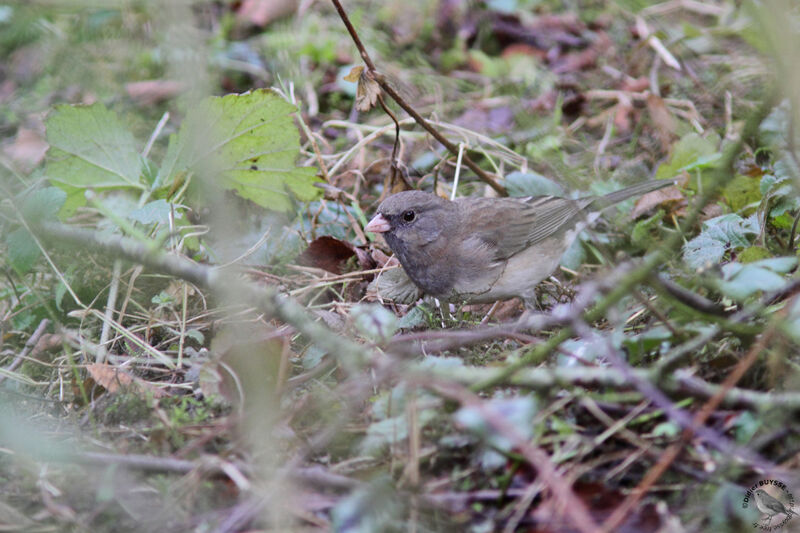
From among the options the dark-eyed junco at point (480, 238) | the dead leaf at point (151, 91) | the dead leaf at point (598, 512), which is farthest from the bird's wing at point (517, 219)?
the dead leaf at point (151, 91)

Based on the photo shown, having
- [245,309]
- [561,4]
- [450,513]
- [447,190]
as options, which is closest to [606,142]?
[447,190]

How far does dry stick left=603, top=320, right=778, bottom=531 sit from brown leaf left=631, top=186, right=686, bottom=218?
1798mm

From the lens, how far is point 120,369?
2.63 metres

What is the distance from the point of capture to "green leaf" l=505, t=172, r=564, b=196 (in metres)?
3.97

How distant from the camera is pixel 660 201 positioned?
3.67 m

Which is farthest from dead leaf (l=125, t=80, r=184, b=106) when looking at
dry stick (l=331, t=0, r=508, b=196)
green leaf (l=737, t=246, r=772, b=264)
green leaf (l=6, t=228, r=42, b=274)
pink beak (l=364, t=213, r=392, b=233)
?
green leaf (l=737, t=246, r=772, b=264)

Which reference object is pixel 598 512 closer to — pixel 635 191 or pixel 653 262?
pixel 653 262

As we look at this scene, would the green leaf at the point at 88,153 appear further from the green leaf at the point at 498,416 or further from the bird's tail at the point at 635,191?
the green leaf at the point at 498,416

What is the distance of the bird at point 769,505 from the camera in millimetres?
1785

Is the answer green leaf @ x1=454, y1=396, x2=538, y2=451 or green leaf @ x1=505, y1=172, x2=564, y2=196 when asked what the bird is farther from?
green leaf @ x1=505, y1=172, x2=564, y2=196

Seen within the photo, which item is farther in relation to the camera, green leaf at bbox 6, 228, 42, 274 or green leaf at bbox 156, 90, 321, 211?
green leaf at bbox 156, 90, 321, 211

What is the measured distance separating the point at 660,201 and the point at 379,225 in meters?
1.46

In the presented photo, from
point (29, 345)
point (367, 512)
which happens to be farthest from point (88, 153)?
point (367, 512)

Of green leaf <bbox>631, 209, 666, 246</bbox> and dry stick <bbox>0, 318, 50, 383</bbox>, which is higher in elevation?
green leaf <bbox>631, 209, 666, 246</bbox>
